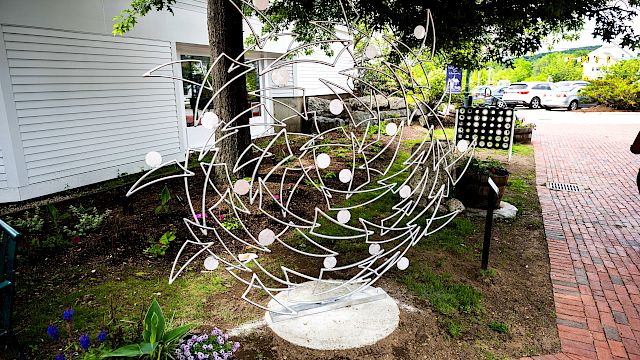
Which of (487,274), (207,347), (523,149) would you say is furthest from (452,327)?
(523,149)

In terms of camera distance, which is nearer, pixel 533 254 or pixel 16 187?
pixel 533 254

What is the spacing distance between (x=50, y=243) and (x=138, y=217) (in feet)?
3.27

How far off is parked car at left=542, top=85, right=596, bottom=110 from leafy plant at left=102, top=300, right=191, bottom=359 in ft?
83.7

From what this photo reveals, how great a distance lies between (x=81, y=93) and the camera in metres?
7.02

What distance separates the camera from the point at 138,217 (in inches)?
204

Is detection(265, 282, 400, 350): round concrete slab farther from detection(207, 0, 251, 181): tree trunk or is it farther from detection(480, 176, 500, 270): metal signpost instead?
detection(207, 0, 251, 181): tree trunk

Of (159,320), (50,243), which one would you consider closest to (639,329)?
(159,320)

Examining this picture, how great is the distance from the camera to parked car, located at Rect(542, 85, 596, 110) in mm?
22797

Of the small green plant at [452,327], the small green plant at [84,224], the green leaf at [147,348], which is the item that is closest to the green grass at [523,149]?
the small green plant at [452,327]

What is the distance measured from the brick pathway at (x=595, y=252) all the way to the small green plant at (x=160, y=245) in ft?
11.9

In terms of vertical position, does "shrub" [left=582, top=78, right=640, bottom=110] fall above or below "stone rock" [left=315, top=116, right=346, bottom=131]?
above

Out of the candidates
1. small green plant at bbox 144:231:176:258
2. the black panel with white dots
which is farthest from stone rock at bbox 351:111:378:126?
small green plant at bbox 144:231:176:258

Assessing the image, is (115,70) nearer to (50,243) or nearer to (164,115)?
(164,115)

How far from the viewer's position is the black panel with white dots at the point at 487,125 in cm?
845
